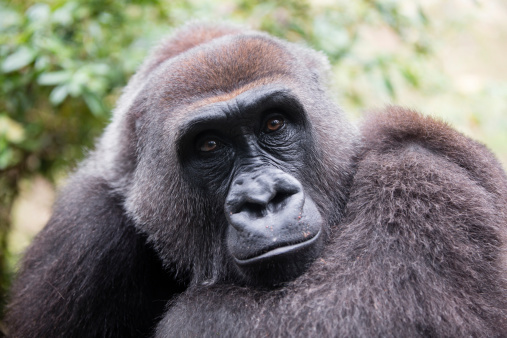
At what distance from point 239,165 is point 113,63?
2.84 m

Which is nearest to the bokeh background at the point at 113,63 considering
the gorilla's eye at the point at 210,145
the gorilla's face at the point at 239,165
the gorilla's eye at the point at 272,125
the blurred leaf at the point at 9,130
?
the blurred leaf at the point at 9,130

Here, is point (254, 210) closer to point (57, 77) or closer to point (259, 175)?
point (259, 175)

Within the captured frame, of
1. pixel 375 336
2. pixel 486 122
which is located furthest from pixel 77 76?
pixel 486 122

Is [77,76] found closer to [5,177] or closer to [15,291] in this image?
[15,291]

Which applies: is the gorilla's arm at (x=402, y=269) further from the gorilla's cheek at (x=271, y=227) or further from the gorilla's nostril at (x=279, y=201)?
the gorilla's nostril at (x=279, y=201)

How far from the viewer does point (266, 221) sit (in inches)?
105

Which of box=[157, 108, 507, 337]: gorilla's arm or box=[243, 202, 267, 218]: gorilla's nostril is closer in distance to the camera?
box=[157, 108, 507, 337]: gorilla's arm

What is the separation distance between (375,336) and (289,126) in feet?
4.46

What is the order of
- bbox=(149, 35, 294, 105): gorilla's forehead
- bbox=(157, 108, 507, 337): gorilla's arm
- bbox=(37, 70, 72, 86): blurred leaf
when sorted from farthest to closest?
bbox=(37, 70, 72, 86): blurred leaf, bbox=(149, 35, 294, 105): gorilla's forehead, bbox=(157, 108, 507, 337): gorilla's arm

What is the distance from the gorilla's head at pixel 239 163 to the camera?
2.75 m

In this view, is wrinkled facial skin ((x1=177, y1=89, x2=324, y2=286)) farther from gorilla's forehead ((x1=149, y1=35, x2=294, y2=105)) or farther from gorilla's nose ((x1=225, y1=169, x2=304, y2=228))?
gorilla's forehead ((x1=149, y1=35, x2=294, y2=105))

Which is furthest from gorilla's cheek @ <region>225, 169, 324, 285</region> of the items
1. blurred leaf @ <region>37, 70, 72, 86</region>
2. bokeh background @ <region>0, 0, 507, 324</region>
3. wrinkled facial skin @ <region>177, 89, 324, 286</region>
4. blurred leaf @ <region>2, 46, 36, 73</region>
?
blurred leaf @ <region>2, 46, 36, 73</region>

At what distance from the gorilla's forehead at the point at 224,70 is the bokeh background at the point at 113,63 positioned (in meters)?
1.08

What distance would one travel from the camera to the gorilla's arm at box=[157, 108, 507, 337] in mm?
2479
